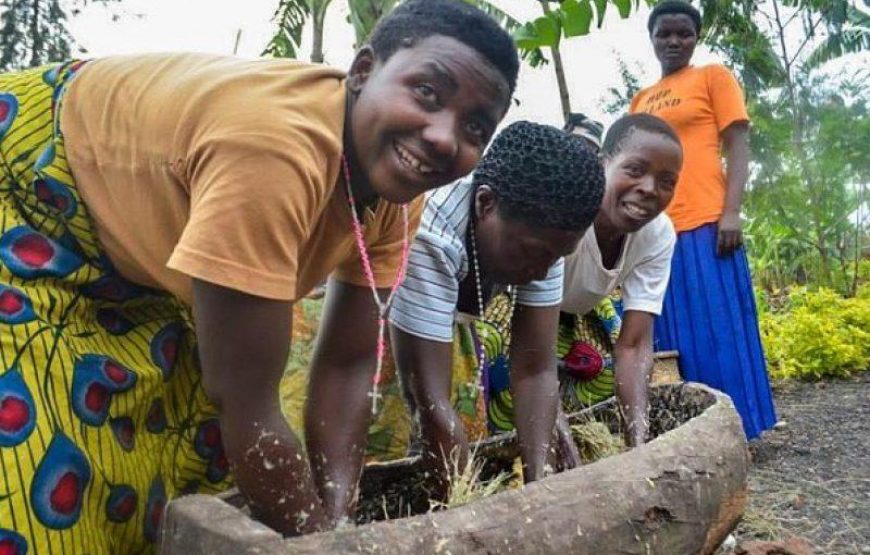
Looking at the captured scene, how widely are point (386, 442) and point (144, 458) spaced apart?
3.67ft

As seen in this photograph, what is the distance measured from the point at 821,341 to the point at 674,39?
301cm

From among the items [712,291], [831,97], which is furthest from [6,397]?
[831,97]

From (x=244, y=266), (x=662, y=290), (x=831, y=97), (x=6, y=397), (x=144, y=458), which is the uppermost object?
(x=244, y=266)

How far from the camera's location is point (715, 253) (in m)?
3.78

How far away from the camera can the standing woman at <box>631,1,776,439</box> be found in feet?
12.4

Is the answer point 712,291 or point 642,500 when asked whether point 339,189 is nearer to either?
point 642,500

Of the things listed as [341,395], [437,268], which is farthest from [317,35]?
[341,395]

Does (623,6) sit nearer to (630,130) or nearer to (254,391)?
(630,130)

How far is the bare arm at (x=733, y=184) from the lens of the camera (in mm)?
3717

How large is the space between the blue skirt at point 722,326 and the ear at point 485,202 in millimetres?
1876

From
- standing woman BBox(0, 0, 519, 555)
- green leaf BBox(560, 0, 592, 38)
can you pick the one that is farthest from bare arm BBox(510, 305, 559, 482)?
green leaf BBox(560, 0, 592, 38)

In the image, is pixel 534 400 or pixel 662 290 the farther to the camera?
pixel 662 290

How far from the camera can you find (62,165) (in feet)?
4.75

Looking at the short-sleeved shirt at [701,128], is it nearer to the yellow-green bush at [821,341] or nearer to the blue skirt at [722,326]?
the blue skirt at [722,326]
